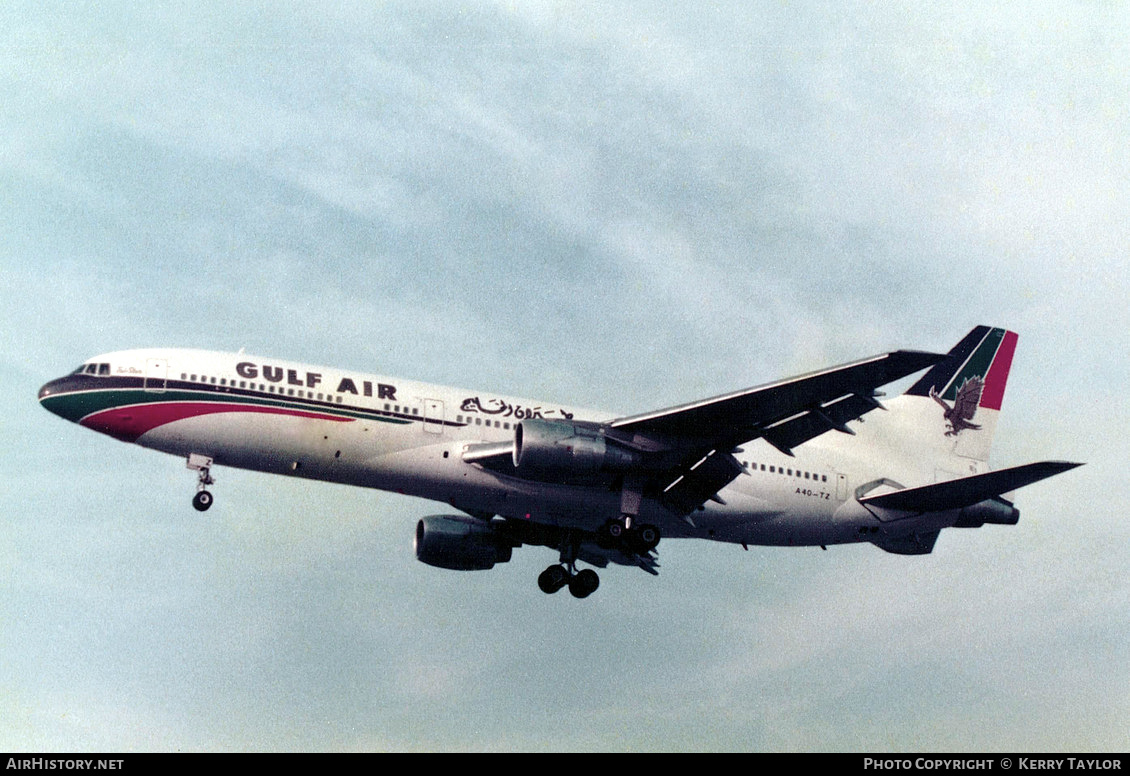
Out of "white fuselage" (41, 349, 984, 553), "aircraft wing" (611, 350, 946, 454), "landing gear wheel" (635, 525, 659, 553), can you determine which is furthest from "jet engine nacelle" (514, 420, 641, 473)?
"landing gear wheel" (635, 525, 659, 553)

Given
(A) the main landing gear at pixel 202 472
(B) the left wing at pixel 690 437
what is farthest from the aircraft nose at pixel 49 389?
(B) the left wing at pixel 690 437

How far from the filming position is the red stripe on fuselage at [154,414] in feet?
105

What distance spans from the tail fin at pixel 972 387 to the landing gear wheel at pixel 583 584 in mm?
13452

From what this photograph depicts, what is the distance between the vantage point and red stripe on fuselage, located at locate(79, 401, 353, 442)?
32094 millimetres

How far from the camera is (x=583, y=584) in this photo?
39.2 m

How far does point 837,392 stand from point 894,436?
34.6ft

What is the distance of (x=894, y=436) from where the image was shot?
40.0 m

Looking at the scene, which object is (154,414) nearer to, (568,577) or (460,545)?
(460,545)

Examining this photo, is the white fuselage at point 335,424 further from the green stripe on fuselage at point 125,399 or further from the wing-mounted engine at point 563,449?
the wing-mounted engine at point 563,449

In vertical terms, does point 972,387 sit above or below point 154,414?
above

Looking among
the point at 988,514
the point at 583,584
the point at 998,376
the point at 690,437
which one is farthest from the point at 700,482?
the point at 998,376

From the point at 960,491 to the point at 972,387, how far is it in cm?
759
